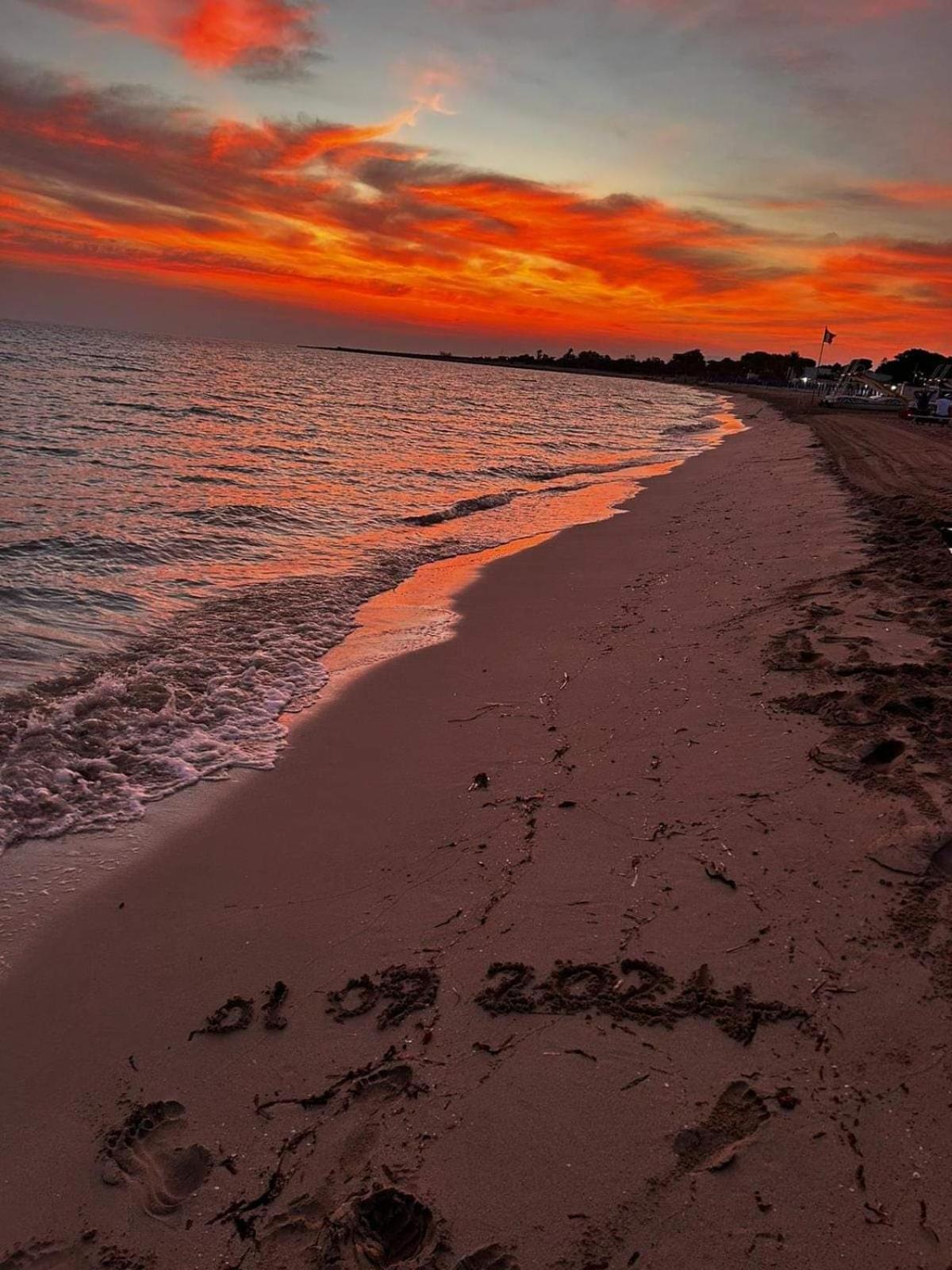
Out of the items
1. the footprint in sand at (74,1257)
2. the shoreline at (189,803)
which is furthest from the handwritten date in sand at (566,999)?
the shoreline at (189,803)

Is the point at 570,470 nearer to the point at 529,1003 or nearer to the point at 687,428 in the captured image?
the point at 529,1003

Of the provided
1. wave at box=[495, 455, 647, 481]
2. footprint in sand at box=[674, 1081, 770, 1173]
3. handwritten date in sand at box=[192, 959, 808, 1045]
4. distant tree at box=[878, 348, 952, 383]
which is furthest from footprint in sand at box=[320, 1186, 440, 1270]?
distant tree at box=[878, 348, 952, 383]

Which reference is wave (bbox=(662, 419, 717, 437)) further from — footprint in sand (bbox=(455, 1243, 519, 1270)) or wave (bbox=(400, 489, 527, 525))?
footprint in sand (bbox=(455, 1243, 519, 1270))

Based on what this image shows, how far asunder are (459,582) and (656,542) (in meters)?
3.77

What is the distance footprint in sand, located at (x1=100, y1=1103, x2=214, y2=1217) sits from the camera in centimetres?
233

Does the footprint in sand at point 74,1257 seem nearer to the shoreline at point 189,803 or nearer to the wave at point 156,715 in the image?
the shoreline at point 189,803

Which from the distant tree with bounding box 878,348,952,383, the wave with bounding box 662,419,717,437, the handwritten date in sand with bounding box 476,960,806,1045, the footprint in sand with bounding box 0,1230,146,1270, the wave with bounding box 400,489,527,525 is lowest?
the footprint in sand with bounding box 0,1230,146,1270

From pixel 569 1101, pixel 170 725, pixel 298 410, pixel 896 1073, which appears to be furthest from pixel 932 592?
pixel 298 410

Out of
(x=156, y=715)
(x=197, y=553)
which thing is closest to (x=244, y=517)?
(x=197, y=553)

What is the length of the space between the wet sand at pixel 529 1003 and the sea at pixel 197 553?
39.4 inches

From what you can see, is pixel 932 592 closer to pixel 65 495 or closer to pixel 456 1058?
pixel 456 1058

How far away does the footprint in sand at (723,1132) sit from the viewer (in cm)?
226

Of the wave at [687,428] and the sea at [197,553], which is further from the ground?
the wave at [687,428]

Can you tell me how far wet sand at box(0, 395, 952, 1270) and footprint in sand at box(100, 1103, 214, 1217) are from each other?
11 millimetres
